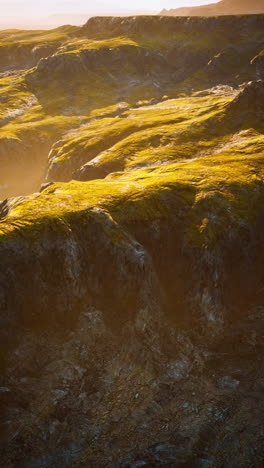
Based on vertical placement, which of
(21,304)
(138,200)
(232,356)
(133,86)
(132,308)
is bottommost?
(232,356)

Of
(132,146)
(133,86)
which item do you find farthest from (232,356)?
(133,86)

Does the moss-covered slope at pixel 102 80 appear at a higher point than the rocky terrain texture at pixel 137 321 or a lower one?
higher

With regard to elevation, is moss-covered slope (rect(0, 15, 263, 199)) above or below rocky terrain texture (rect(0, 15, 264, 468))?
above

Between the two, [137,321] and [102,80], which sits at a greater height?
[102,80]

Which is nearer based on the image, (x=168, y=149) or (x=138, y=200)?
(x=138, y=200)

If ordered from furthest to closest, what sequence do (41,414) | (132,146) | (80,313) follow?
(132,146)
(80,313)
(41,414)

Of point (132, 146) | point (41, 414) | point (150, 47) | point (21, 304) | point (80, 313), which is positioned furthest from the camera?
point (150, 47)

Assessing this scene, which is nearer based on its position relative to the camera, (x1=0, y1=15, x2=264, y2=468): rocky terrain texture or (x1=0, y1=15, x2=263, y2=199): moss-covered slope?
(x1=0, y1=15, x2=264, y2=468): rocky terrain texture

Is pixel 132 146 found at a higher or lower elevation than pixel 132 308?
higher

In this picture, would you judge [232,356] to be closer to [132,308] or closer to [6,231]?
[132,308]

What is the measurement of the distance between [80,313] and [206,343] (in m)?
15.6

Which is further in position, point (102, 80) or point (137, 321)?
point (102, 80)

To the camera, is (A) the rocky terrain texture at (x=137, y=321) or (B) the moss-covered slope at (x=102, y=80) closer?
(A) the rocky terrain texture at (x=137, y=321)

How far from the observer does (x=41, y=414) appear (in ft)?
107
